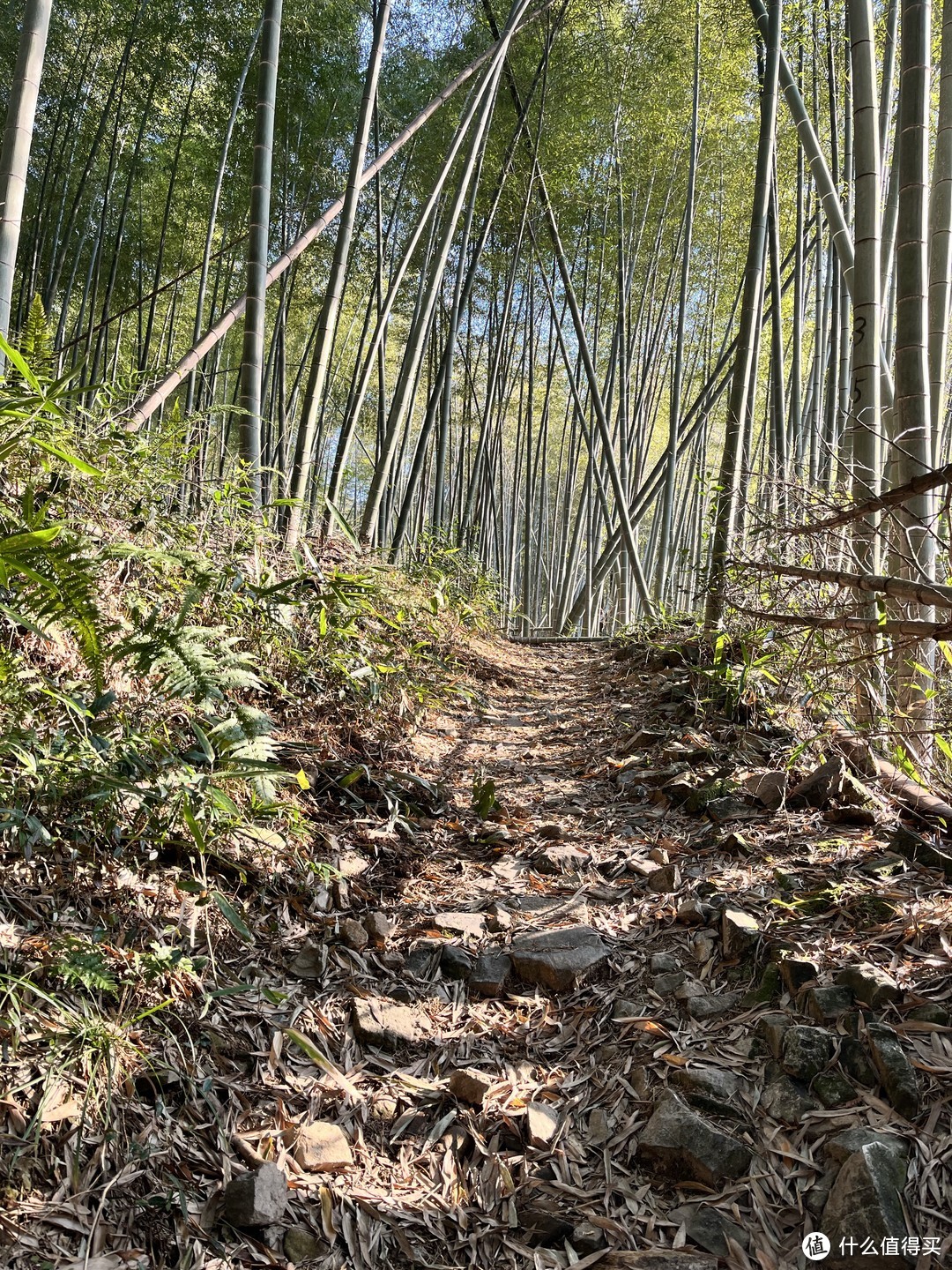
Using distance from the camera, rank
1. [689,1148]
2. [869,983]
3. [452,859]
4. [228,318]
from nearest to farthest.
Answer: [689,1148], [869,983], [452,859], [228,318]

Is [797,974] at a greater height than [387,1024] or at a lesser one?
greater

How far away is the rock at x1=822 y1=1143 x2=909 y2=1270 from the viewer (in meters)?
0.71

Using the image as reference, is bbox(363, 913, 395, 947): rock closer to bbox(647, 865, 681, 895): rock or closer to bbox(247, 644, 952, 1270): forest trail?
bbox(247, 644, 952, 1270): forest trail

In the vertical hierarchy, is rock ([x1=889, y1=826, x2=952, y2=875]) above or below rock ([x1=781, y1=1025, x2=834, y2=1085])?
above

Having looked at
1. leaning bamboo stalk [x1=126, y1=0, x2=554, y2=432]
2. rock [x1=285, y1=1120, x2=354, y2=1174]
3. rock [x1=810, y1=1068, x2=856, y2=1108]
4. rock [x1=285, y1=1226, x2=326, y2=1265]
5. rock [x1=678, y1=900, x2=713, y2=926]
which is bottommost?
rock [x1=285, y1=1226, x2=326, y2=1265]

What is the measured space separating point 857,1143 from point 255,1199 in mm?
652

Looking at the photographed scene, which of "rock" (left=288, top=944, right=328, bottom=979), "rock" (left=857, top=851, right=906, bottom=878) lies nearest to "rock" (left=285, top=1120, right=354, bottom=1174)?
Result: "rock" (left=288, top=944, right=328, bottom=979)

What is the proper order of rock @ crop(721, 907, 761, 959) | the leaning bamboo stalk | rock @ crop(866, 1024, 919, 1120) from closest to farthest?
rock @ crop(866, 1024, 919, 1120) < rock @ crop(721, 907, 761, 959) < the leaning bamboo stalk

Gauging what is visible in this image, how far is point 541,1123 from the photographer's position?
0.95 m

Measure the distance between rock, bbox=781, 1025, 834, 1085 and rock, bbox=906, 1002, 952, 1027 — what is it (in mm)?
110

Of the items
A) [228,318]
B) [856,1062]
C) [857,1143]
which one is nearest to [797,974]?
[856,1062]

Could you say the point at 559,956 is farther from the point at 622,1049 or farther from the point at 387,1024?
the point at 387,1024

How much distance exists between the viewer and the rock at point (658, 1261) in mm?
751

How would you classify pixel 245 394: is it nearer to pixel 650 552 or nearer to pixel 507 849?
pixel 507 849
